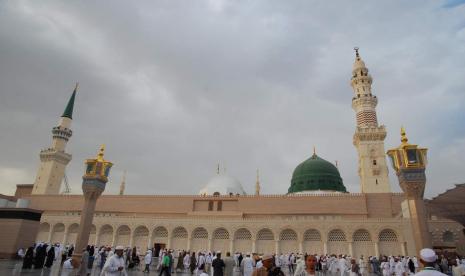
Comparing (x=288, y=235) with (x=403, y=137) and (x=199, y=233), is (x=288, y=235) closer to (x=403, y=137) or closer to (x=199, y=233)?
(x=199, y=233)

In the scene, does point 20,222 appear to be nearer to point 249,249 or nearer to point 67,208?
point 249,249

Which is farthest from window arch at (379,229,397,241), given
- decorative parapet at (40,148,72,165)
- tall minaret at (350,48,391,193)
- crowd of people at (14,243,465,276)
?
decorative parapet at (40,148,72,165)

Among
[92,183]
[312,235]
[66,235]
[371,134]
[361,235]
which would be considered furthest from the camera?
[66,235]

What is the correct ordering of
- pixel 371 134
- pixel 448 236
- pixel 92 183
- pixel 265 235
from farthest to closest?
pixel 371 134
pixel 265 235
pixel 448 236
pixel 92 183

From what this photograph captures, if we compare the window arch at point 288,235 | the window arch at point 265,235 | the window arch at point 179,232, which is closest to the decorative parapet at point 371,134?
the window arch at point 288,235

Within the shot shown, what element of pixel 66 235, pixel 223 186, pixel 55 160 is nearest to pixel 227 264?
pixel 66 235

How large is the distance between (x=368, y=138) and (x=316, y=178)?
6810 millimetres

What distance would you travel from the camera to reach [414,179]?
12.1 meters

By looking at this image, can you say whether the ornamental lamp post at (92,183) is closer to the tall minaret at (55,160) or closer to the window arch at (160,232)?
the window arch at (160,232)

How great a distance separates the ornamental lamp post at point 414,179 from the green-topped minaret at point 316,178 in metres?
21.4

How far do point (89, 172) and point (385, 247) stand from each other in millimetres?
21780

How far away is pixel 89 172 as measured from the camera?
55.7 feet

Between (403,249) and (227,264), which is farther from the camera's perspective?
(403,249)

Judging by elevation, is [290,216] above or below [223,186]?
below
